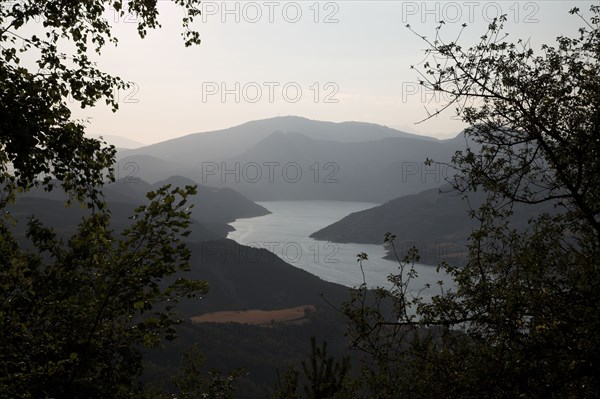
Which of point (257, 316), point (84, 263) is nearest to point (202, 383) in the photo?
point (84, 263)

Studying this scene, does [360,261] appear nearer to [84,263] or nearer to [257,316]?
[84,263]

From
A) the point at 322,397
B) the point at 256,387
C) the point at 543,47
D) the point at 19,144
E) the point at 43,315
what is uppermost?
the point at 543,47

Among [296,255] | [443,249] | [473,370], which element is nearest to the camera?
[473,370]

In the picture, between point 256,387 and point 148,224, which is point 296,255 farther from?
point 148,224

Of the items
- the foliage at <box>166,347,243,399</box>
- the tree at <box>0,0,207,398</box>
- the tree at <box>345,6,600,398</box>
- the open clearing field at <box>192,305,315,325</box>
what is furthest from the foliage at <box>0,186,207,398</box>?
the open clearing field at <box>192,305,315,325</box>

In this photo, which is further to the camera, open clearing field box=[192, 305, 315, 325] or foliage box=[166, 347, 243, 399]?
open clearing field box=[192, 305, 315, 325]

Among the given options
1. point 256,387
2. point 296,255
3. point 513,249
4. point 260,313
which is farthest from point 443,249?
point 513,249

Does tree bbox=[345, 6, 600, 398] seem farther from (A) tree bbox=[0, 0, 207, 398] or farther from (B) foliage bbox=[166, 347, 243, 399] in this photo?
(B) foliage bbox=[166, 347, 243, 399]
